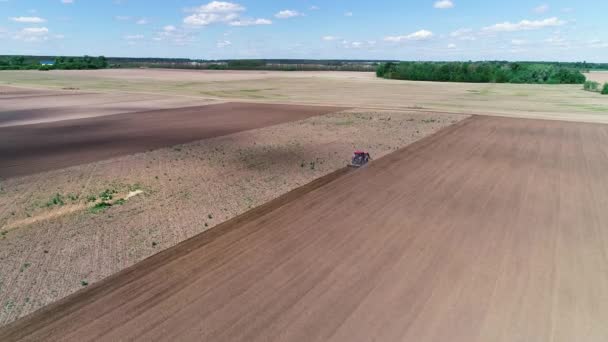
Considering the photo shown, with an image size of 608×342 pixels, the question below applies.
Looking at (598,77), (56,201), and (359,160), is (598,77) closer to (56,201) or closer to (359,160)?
(359,160)

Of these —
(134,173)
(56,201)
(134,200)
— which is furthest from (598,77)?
(56,201)

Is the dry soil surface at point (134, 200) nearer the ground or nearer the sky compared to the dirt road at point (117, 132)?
nearer the ground

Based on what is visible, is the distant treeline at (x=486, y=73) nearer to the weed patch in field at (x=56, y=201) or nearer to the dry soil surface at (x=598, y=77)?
the dry soil surface at (x=598, y=77)

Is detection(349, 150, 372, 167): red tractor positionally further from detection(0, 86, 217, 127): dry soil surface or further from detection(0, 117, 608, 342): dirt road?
detection(0, 86, 217, 127): dry soil surface

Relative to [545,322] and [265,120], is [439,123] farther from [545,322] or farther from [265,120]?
[545,322]

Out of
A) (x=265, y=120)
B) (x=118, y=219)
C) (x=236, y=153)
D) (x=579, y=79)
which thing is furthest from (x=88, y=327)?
(x=579, y=79)

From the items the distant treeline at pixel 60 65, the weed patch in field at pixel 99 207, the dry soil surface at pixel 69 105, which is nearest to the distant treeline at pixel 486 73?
the dry soil surface at pixel 69 105
